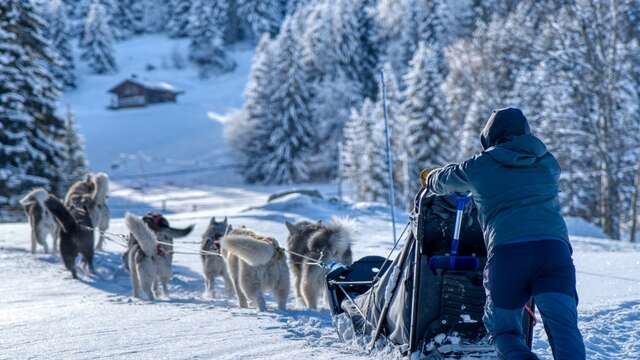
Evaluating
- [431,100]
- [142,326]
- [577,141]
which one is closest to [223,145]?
[431,100]

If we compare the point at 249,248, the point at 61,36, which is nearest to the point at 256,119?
the point at 61,36

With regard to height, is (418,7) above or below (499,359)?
above

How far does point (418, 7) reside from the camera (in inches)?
2376

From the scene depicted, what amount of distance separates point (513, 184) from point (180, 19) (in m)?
94.8

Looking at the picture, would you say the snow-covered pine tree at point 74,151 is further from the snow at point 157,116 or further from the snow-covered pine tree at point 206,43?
the snow-covered pine tree at point 206,43

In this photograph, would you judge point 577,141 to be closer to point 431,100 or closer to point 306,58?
point 431,100

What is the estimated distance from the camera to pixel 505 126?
3990mm

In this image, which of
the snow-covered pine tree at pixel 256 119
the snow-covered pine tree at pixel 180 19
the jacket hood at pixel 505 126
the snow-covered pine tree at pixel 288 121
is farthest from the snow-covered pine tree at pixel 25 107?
the snow-covered pine tree at pixel 180 19

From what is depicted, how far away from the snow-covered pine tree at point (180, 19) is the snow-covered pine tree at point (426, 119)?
189 feet

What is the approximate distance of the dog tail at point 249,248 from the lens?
711cm

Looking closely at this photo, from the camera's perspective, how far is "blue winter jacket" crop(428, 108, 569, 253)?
12.6 ft

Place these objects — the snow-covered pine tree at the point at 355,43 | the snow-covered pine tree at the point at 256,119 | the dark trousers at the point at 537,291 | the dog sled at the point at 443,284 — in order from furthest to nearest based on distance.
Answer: the snow-covered pine tree at the point at 355,43 → the snow-covered pine tree at the point at 256,119 → the dog sled at the point at 443,284 → the dark trousers at the point at 537,291

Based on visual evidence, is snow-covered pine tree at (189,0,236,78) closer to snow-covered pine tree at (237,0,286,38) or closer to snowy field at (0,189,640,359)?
snow-covered pine tree at (237,0,286,38)

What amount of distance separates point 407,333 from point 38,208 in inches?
398
